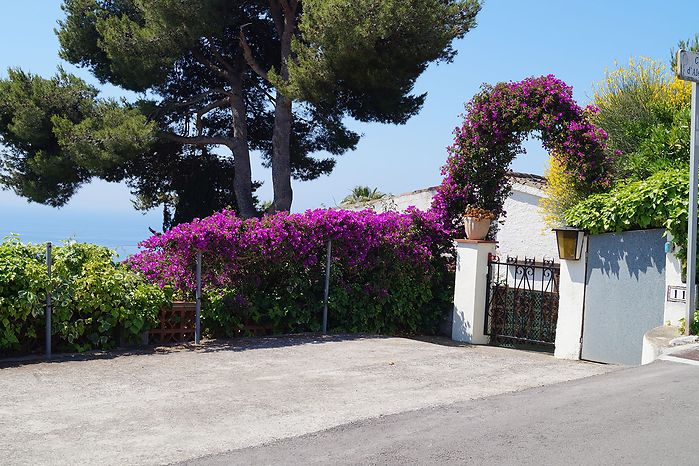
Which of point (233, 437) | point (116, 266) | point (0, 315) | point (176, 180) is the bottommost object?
point (233, 437)

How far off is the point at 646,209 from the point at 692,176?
1.24 m

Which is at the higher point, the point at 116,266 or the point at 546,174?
the point at 546,174

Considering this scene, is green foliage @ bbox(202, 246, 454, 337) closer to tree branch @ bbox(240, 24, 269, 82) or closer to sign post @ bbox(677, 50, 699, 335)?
sign post @ bbox(677, 50, 699, 335)

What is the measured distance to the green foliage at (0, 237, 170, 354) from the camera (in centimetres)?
846

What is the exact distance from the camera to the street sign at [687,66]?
310 inches

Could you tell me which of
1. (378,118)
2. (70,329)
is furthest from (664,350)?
(378,118)

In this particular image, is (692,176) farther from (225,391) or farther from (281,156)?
A: (281,156)

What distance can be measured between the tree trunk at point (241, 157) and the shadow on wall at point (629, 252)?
12980mm

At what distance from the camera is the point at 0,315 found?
27.2 ft

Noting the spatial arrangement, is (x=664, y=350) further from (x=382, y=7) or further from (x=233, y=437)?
(x=382, y=7)

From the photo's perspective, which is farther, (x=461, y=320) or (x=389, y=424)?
(x=461, y=320)

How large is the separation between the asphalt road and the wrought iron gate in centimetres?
478

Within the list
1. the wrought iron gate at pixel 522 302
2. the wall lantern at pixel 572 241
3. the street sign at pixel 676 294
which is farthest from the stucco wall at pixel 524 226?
the street sign at pixel 676 294

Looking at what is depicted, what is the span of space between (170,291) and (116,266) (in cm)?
96
